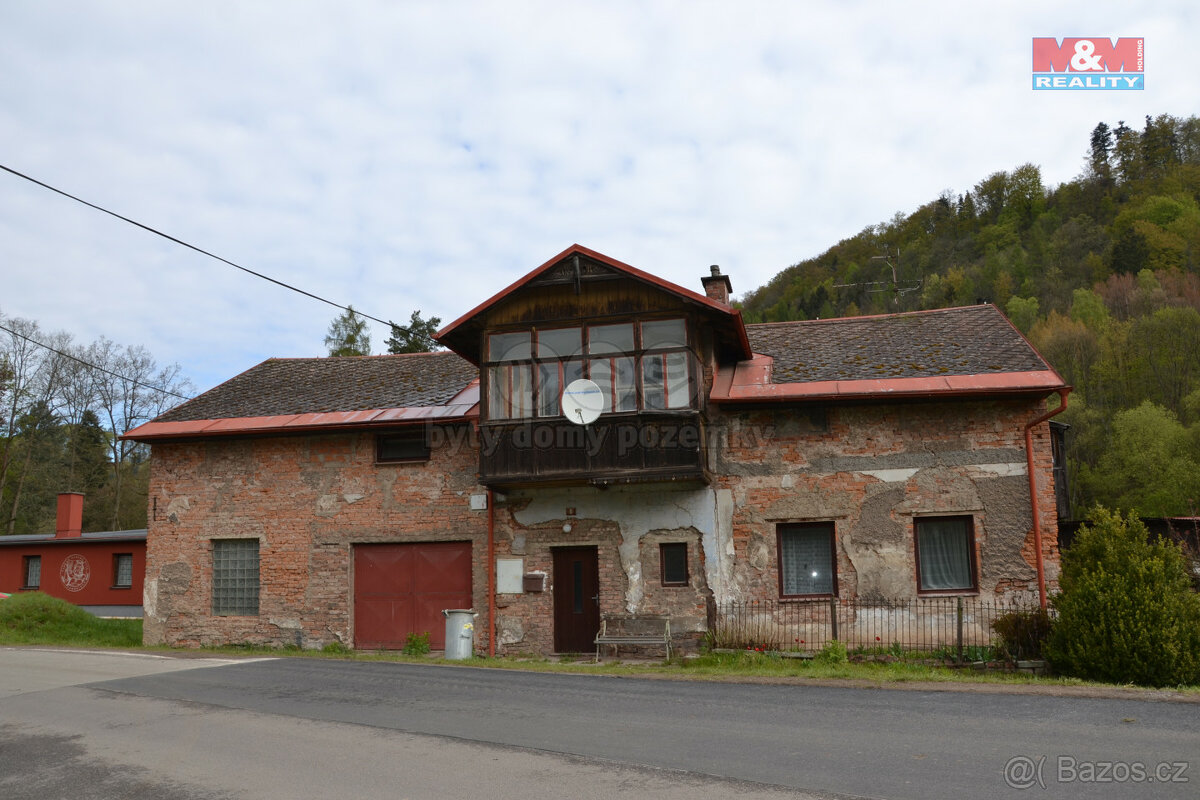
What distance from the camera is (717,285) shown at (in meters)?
18.4

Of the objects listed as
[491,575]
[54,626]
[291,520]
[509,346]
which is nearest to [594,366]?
[509,346]

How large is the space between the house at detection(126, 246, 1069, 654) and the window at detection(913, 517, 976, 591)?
0.03 meters

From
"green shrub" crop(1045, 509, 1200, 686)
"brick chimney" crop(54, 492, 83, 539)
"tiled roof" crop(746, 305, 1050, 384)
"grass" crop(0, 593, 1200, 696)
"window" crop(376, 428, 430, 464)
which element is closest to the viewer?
"green shrub" crop(1045, 509, 1200, 686)

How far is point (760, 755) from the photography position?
24.9 ft

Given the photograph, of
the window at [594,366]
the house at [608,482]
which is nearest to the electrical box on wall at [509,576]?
the house at [608,482]

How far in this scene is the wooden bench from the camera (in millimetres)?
14805

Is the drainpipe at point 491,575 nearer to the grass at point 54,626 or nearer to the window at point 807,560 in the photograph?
the window at point 807,560

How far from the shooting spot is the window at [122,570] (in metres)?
28.8

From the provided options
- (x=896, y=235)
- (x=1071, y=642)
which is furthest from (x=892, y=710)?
(x=896, y=235)

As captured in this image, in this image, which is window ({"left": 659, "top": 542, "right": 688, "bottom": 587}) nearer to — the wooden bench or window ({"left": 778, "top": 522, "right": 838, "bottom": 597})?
the wooden bench

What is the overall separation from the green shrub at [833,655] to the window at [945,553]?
5.85 ft

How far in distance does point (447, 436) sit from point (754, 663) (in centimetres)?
699

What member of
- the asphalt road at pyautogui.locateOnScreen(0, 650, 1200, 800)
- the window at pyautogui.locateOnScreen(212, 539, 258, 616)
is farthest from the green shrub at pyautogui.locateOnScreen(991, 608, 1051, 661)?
the window at pyautogui.locateOnScreen(212, 539, 258, 616)

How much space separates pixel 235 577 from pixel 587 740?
11.7 m
